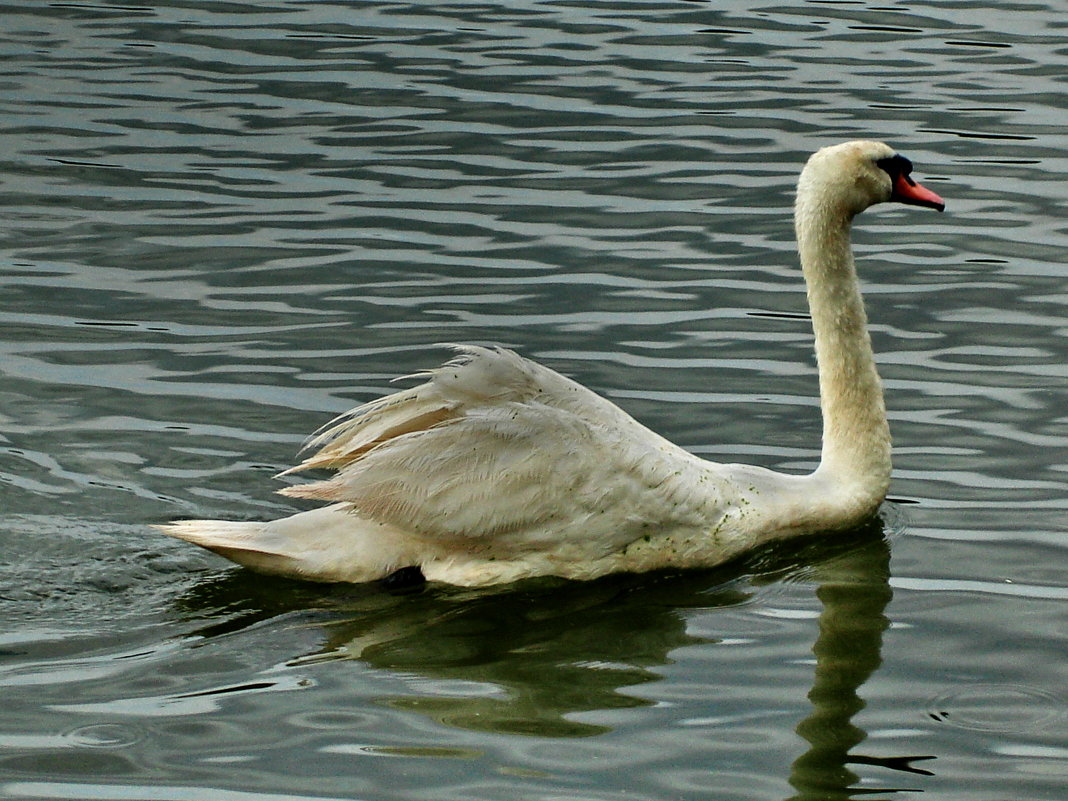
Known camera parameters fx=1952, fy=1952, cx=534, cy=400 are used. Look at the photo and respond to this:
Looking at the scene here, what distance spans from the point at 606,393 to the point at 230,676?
3.32 m

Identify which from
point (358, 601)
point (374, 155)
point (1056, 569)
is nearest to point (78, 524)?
point (358, 601)

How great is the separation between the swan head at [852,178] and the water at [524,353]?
3.76 feet

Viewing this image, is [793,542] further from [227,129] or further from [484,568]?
[227,129]

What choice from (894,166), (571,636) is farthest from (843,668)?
(894,166)

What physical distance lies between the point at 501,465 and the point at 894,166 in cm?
241

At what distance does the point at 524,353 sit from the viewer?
9.76 m

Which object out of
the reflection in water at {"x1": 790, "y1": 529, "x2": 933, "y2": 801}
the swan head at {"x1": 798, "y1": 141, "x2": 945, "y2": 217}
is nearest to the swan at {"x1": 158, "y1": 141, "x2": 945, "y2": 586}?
the reflection in water at {"x1": 790, "y1": 529, "x2": 933, "y2": 801}

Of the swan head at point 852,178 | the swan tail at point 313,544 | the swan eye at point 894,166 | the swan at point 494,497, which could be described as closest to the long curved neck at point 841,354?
the swan head at point 852,178

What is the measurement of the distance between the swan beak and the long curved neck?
1.08ft

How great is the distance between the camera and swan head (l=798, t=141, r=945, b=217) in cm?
809

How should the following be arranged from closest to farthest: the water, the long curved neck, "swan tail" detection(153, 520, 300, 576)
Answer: the water → "swan tail" detection(153, 520, 300, 576) → the long curved neck

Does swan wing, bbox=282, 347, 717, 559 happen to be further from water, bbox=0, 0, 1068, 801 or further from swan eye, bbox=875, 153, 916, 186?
swan eye, bbox=875, 153, 916, 186

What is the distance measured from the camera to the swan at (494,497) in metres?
7.03

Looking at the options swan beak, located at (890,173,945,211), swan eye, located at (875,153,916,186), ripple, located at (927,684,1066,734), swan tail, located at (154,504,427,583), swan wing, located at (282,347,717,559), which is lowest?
ripple, located at (927,684,1066,734)
